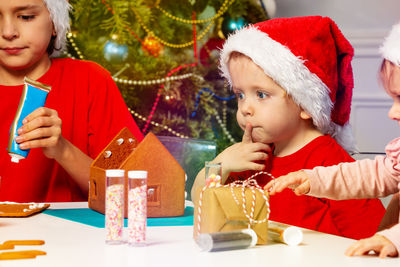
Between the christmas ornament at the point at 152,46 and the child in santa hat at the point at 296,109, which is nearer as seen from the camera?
the child in santa hat at the point at 296,109

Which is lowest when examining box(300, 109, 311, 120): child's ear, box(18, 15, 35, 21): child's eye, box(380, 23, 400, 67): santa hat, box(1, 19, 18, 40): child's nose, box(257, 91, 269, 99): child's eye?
box(300, 109, 311, 120): child's ear

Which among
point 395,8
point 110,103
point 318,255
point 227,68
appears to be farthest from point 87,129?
point 395,8

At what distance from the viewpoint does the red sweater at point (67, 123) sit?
1769 millimetres

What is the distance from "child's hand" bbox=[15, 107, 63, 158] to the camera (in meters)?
1.31

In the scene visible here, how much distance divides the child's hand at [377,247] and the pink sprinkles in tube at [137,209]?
0.35 meters

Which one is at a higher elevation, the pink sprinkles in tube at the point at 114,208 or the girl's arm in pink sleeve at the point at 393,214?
the pink sprinkles in tube at the point at 114,208

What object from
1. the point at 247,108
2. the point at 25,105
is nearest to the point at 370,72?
the point at 247,108

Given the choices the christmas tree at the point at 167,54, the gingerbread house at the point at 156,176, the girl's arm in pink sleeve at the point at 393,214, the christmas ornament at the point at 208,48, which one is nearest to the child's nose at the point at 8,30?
the gingerbread house at the point at 156,176

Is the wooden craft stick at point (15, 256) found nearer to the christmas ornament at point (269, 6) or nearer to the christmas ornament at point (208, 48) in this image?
the christmas ornament at point (208, 48)

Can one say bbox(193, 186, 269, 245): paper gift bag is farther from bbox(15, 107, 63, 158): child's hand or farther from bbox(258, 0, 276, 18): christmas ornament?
bbox(258, 0, 276, 18): christmas ornament

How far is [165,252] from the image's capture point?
2.95ft

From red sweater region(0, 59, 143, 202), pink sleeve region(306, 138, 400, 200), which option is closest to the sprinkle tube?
pink sleeve region(306, 138, 400, 200)

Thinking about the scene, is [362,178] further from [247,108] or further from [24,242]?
[24,242]

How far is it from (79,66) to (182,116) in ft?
3.06
